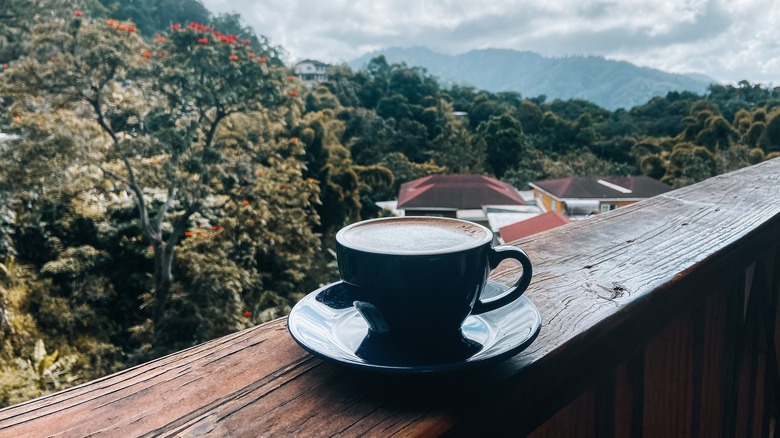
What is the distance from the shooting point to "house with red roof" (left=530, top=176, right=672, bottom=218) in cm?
1199

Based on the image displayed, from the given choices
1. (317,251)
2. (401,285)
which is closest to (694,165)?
(317,251)

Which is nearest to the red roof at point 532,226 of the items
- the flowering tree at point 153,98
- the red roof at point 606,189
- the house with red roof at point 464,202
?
the house with red roof at point 464,202

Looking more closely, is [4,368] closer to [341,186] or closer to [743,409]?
[743,409]

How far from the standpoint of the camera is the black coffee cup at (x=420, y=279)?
41cm

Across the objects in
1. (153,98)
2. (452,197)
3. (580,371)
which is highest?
(153,98)

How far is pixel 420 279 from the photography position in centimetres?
41

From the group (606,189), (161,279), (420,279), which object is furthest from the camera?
(606,189)

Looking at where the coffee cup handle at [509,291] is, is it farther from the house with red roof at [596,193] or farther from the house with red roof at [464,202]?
the house with red roof at [596,193]

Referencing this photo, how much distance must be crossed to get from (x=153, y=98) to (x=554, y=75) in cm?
16727

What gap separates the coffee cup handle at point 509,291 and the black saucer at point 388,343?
0.07 feet

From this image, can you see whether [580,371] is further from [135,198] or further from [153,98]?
[135,198]

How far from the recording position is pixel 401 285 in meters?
0.42

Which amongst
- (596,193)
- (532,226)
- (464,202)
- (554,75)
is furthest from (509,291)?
(554,75)

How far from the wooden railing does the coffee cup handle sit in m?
0.05
